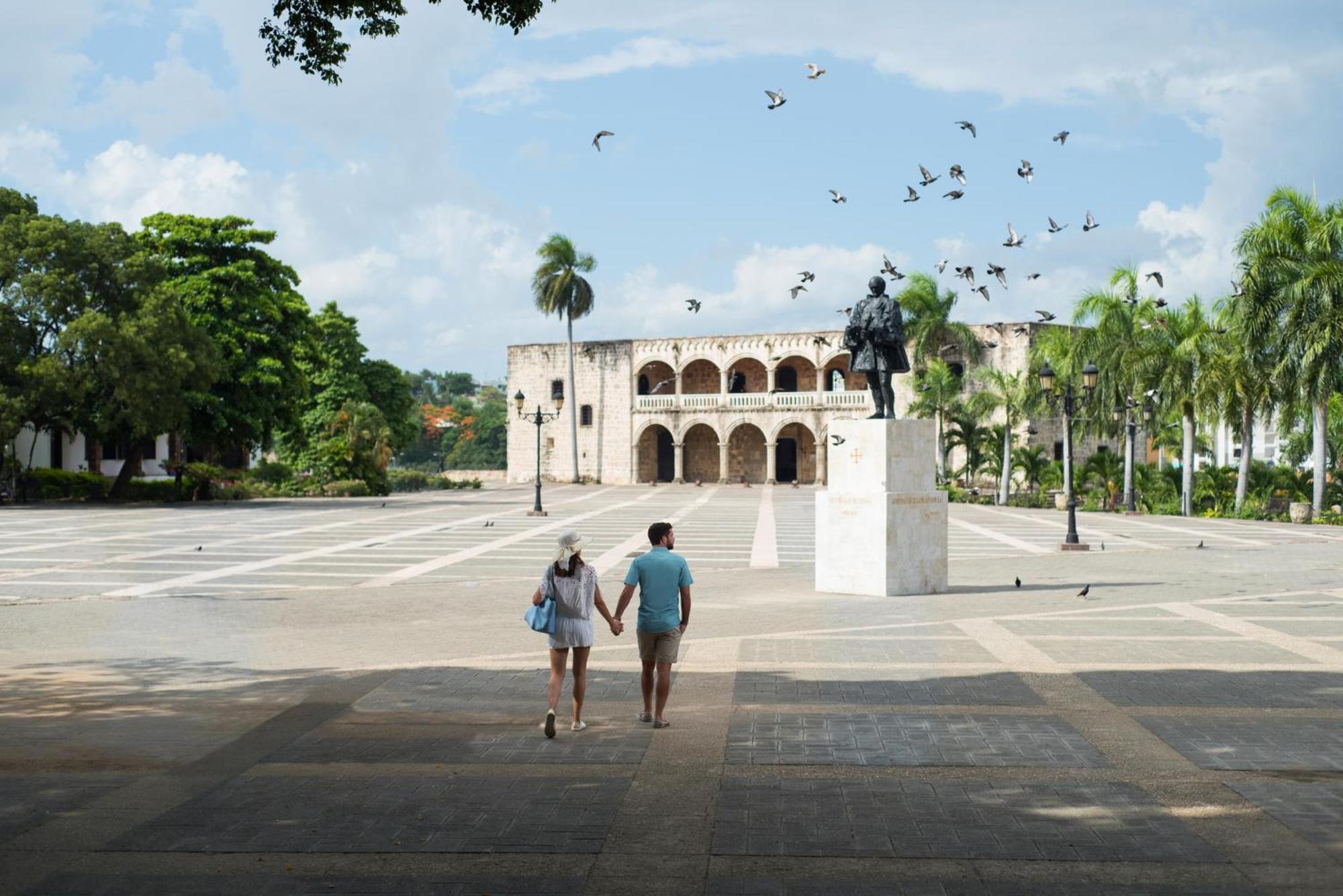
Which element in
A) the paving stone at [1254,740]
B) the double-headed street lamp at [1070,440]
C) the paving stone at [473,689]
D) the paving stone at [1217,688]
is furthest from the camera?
the double-headed street lamp at [1070,440]

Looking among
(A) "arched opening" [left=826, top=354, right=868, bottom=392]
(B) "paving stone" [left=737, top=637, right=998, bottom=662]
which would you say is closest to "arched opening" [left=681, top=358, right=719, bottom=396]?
(A) "arched opening" [left=826, top=354, right=868, bottom=392]

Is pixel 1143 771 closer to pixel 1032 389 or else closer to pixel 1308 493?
pixel 1308 493

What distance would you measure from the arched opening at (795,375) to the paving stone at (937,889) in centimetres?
5400

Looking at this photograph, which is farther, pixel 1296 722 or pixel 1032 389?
pixel 1032 389

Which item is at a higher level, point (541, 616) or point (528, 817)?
point (541, 616)

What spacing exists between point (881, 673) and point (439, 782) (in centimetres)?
407

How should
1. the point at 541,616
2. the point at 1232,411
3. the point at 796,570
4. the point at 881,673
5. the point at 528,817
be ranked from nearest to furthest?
the point at 528,817 → the point at 541,616 → the point at 881,673 → the point at 796,570 → the point at 1232,411

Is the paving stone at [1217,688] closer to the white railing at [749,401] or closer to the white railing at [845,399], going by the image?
the white railing at [845,399]

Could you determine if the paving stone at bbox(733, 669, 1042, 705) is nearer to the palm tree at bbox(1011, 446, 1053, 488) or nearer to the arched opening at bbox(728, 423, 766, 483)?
the palm tree at bbox(1011, 446, 1053, 488)

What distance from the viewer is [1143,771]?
6.29 metres

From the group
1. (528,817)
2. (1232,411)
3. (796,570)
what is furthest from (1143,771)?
(1232,411)

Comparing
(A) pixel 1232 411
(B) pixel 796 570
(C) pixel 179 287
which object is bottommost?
(B) pixel 796 570

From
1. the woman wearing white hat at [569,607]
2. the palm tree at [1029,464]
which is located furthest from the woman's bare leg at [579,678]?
the palm tree at [1029,464]

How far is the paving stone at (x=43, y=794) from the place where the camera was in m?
5.56
